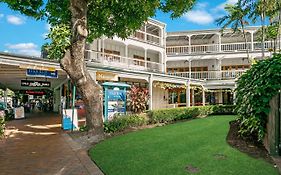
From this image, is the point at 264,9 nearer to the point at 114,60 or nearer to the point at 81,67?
the point at 114,60

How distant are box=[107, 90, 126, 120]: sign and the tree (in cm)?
215

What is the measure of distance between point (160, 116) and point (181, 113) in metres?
2.58

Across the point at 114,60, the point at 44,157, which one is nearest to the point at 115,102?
the point at 44,157

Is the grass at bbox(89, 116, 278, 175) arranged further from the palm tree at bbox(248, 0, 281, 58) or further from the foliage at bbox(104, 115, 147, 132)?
the palm tree at bbox(248, 0, 281, 58)

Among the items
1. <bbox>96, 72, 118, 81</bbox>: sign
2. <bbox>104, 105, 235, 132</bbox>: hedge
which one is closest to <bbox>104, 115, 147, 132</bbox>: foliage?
<bbox>104, 105, 235, 132</bbox>: hedge

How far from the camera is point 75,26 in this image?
10.2 m

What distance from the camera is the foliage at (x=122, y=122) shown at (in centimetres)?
1208

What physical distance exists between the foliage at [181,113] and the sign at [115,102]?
2.20 metres

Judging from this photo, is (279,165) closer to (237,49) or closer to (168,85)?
(168,85)

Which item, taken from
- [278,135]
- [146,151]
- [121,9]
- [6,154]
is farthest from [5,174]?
[121,9]

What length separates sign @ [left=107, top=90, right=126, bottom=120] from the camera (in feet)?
43.7

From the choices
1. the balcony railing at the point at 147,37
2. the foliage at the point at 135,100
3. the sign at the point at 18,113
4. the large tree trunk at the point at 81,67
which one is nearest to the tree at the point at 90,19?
the large tree trunk at the point at 81,67

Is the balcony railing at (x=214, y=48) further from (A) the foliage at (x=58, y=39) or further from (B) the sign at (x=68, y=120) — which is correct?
(B) the sign at (x=68, y=120)

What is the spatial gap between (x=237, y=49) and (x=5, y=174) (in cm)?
3140
